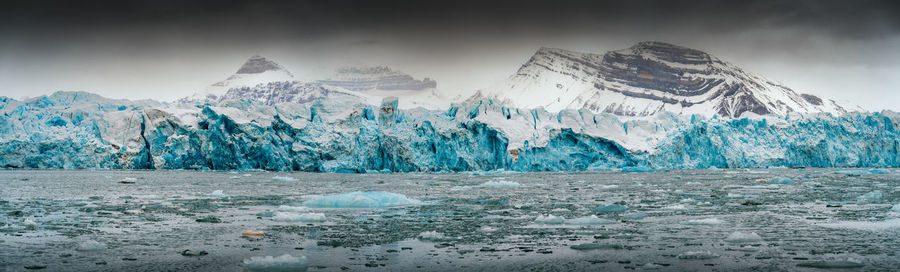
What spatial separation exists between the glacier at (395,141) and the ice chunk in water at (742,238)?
33295 mm

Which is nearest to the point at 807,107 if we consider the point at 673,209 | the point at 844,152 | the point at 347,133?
the point at 844,152

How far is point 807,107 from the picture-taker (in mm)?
183750

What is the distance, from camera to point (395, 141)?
133ft

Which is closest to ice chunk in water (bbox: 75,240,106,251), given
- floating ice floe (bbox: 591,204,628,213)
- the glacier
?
floating ice floe (bbox: 591,204,628,213)

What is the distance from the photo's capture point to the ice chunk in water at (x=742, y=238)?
7.61 meters

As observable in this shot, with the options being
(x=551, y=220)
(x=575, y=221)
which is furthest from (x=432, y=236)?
(x=575, y=221)

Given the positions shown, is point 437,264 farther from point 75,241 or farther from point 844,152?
point 844,152

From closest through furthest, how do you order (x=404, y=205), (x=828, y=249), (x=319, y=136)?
1. (x=828, y=249)
2. (x=404, y=205)
3. (x=319, y=136)

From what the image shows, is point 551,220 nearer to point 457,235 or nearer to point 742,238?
point 457,235

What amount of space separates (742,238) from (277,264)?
5.40 m

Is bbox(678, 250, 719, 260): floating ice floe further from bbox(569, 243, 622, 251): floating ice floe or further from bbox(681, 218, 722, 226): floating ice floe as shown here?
bbox(681, 218, 722, 226): floating ice floe

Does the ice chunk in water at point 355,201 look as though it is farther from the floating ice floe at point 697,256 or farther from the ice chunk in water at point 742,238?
the floating ice floe at point 697,256

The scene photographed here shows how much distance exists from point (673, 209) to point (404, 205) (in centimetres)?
527

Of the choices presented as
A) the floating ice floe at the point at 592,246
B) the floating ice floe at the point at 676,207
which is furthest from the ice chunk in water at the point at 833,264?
the floating ice floe at the point at 676,207
